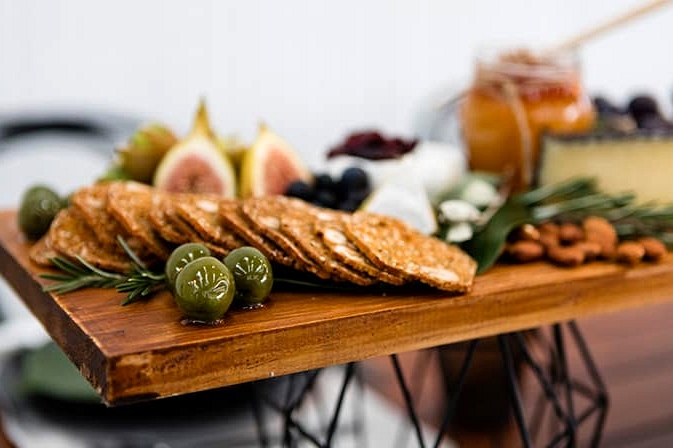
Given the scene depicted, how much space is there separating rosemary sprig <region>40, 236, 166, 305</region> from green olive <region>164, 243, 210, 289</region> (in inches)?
1.6

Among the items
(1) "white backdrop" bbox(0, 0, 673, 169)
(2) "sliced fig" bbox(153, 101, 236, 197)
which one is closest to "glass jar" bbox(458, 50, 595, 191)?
(2) "sliced fig" bbox(153, 101, 236, 197)

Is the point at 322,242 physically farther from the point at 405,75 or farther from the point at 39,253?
the point at 405,75

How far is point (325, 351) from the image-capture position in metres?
0.95

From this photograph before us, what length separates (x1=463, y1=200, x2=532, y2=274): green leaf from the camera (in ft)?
3.91

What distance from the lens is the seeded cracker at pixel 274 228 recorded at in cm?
103

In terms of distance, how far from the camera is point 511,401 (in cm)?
140

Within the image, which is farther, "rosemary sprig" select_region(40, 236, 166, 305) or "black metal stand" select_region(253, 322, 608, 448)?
"black metal stand" select_region(253, 322, 608, 448)

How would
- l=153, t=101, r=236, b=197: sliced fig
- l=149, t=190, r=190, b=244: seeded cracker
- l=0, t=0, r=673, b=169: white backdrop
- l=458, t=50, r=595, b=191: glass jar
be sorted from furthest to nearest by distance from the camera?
l=0, t=0, r=673, b=169: white backdrop → l=458, t=50, r=595, b=191: glass jar → l=153, t=101, r=236, b=197: sliced fig → l=149, t=190, r=190, b=244: seeded cracker

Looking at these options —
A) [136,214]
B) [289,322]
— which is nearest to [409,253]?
[289,322]

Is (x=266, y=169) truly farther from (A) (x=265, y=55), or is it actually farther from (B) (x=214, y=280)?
(A) (x=265, y=55)

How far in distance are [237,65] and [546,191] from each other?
91.7 inches

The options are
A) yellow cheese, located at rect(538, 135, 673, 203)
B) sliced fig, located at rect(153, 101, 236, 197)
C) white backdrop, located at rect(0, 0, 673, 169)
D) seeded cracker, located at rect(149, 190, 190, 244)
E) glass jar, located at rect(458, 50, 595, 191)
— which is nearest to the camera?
seeded cracker, located at rect(149, 190, 190, 244)

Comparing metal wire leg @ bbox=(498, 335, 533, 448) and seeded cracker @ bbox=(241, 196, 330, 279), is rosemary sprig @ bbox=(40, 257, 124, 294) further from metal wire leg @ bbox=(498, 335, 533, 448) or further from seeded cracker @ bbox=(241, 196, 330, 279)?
metal wire leg @ bbox=(498, 335, 533, 448)

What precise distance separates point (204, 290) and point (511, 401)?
26.6 inches
